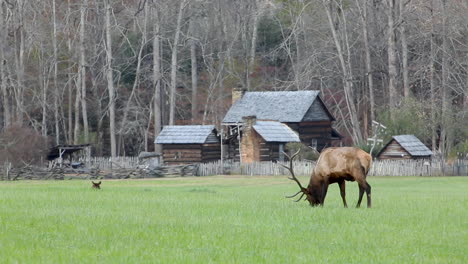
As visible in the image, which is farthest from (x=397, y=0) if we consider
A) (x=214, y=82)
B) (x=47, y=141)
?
(x=47, y=141)

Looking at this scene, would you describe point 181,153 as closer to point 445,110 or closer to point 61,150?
point 61,150

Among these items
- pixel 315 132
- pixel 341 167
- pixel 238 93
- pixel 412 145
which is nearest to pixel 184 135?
pixel 238 93

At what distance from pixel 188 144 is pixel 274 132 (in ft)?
19.1

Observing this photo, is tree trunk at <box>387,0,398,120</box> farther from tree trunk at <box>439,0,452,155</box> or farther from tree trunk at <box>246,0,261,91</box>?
tree trunk at <box>246,0,261,91</box>

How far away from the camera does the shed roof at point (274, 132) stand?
61.3m

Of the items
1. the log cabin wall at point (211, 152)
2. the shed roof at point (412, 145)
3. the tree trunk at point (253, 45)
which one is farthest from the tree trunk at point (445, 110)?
the tree trunk at point (253, 45)

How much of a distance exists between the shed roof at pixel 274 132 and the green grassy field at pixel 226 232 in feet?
112

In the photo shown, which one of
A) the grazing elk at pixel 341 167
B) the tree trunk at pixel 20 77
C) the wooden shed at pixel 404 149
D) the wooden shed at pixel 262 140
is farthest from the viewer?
the tree trunk at pixel 20 77

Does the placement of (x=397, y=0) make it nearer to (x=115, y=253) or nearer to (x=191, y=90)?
(x=191, y=90)

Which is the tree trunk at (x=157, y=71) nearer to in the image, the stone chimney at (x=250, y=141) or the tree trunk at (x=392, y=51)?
the stone chimney at (x=250, y=141)

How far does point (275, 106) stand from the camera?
66.8 meters

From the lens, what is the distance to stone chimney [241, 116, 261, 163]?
204 feet

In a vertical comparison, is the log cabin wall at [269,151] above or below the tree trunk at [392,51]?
below

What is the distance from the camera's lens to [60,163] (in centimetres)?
6053
